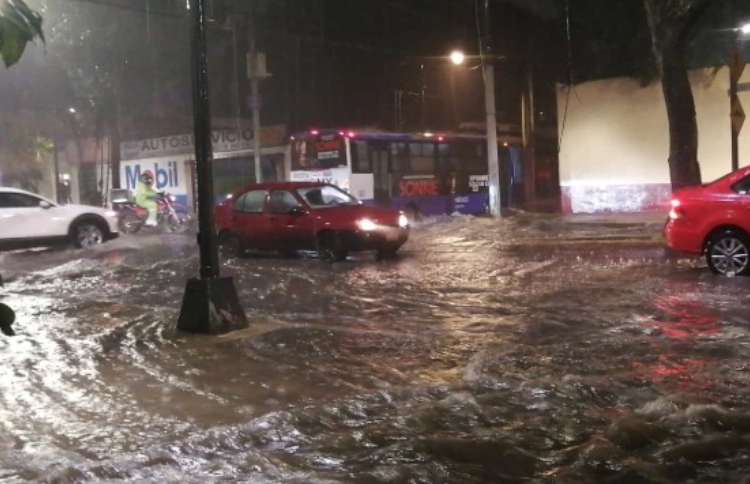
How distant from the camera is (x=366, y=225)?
15.0 meters

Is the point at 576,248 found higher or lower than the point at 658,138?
lower

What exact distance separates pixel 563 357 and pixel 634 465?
2.56 meters

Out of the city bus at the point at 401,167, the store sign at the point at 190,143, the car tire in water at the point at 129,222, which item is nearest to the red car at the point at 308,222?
the city bus at the point at 401,167

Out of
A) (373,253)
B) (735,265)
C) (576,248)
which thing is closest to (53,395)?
(735,265)

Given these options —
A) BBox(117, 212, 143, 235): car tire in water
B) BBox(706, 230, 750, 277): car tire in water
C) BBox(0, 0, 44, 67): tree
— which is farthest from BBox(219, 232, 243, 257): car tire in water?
BBox(0, 0, 44, 67): tree

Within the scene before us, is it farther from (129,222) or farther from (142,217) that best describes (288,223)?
(129,222)

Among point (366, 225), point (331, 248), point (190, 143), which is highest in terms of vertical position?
point (190, 143)

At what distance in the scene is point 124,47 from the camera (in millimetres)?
29094

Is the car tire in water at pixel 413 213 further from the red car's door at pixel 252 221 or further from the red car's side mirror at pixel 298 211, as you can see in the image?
the red car's side mirror at pixel 298 211

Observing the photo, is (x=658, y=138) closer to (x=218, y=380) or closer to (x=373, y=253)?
(x=373, y=253)

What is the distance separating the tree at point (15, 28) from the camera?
2.36 metres

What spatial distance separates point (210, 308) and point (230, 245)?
8.66 m

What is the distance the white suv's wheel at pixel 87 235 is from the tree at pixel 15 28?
18173 mm

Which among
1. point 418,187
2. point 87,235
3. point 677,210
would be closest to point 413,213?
point 418,187
